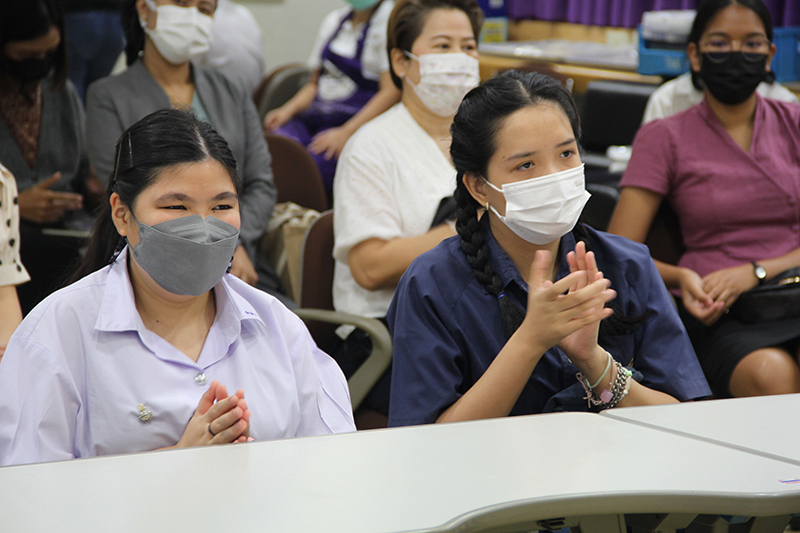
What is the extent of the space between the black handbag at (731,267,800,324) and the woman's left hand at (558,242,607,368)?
3.04 ft

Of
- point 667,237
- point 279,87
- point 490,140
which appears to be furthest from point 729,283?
point 279,87

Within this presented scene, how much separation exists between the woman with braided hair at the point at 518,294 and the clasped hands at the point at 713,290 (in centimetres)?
60

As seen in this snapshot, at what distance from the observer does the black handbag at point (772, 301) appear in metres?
2.19

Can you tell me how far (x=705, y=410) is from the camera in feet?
4.50

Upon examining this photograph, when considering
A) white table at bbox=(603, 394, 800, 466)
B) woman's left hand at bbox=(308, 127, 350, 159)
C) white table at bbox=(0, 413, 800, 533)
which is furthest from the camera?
woman's left hand at bbox=(308, 127, 350, 159)

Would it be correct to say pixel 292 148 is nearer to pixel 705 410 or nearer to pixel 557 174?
pixel 557 174

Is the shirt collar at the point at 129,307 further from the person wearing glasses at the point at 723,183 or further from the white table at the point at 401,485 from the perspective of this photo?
the person wearing glasses at the point at 723,183

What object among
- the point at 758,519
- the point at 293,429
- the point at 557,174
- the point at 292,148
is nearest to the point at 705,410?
the point at 758,519

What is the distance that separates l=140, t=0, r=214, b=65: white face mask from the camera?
2.68 m

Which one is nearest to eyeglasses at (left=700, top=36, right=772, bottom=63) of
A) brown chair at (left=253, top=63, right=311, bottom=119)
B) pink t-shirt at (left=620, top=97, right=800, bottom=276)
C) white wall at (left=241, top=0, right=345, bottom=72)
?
pink t-shirt at (left=620, top=97, right=800, bottom=276)

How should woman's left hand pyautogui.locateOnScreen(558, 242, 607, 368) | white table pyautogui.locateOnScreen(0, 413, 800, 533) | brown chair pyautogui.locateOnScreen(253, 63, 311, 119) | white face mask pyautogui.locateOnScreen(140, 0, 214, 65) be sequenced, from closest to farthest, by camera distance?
white table pyautogui.locateOnScreen(0, 413, 800, 533) < woman's left hand pyautogui.locateOnScreen(558, 242, 607, 368) < white face mask pyautogui.locateOnScreen(140, 0, 214, 65) < brown chair pyautogui.locateOnScreen(253, 63, 311, 119)

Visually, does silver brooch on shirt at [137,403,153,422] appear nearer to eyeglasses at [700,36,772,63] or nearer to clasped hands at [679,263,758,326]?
clasped hands at [679,263,758,326]

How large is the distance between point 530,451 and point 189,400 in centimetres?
57

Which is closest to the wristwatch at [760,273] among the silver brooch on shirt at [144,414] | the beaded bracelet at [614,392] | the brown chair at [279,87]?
the beaded bracelet at [614,392]
